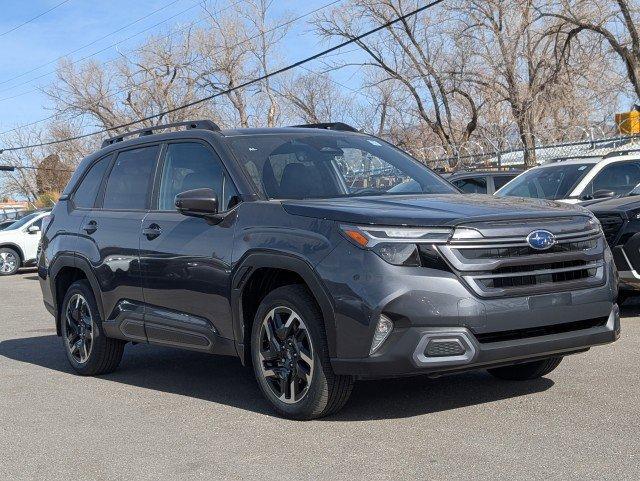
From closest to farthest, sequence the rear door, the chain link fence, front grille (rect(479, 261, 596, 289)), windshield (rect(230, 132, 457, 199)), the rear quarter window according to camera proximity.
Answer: front grille (rect(479, 261, 596, 289)) < windshield (rect(230, 132, 457, 199)) < the rear door < the rear quarter window < the chain link fence

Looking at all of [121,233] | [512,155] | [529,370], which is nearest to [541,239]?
[529,370]

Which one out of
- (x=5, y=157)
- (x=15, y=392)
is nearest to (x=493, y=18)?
(x=15, y=392)

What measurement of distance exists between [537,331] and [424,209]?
938mm

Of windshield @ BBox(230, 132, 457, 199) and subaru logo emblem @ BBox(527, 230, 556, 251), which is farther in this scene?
windshield @ BBox(230, 132, 457, 199)

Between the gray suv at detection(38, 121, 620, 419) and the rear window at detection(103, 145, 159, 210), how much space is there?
0.02 metres

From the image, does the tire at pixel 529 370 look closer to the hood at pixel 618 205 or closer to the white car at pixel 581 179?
the hood at pixel 618 205

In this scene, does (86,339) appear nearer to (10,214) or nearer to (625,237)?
(625,237)

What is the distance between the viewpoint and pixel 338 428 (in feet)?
18.7

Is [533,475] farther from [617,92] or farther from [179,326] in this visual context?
[617,92]

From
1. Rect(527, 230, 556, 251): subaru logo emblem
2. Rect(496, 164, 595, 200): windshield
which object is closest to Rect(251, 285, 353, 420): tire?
Rect(527, 230, 556, 251): subaru logo emblem

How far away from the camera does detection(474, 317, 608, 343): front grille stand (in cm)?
539

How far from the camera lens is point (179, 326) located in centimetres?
679

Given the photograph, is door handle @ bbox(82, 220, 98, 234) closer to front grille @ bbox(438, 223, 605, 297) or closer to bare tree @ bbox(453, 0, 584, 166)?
front grille @ bbox(438, 223, 605, 297)

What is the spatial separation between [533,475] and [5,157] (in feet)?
303
